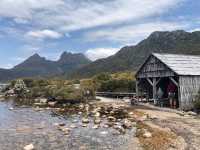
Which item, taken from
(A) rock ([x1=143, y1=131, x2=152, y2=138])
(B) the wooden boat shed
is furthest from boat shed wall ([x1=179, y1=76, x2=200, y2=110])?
(A) rock ([x1=143, y1=131, x2=152, y2=138])

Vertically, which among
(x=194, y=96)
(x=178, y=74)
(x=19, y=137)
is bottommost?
(x=19, y=137)

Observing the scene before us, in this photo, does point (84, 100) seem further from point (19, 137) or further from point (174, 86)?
point (19, 137)

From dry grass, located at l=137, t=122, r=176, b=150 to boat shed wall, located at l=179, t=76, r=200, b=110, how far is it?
11.7 metres

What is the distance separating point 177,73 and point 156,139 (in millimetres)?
15605

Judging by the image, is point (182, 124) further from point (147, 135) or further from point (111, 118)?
point (111, 118)

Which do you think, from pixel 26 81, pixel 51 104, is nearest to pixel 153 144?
pixel 51 104

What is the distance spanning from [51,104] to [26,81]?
3987 centimetres


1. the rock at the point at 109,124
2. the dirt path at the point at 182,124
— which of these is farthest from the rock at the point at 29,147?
the rock at the point at 109,124

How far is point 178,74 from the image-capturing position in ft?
122

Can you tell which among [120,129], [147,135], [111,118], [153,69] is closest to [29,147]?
[147,135]

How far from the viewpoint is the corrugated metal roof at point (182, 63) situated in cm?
3829

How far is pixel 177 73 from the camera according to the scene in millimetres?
37250

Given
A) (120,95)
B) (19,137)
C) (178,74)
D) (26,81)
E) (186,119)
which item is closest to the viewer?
(19,137)

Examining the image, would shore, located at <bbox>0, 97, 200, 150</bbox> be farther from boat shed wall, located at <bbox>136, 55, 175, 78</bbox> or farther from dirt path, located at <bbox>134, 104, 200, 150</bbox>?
boat shed wall, located at <bbox>136, 55, 175, 78</bbox>
